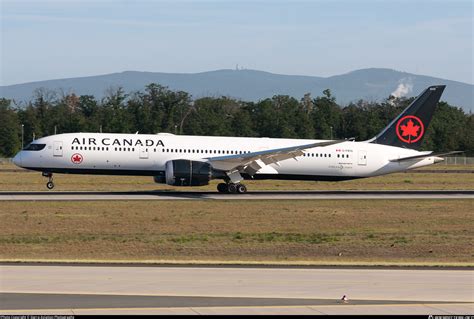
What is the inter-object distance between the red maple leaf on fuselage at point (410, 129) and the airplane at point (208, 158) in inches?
55.3

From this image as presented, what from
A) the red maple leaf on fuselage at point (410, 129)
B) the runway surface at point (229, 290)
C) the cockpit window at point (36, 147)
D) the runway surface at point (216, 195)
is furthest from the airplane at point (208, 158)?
the runway surface at point (229, 290)

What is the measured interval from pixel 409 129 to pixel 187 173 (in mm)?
16181

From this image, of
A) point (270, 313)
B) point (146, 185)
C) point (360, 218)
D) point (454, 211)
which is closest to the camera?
point (270, 313)

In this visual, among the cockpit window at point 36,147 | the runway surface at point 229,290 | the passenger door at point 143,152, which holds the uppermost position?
the cockpit window at point 36,147

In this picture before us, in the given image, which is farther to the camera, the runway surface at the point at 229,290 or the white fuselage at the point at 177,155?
the white fuselage at the point at 177,155

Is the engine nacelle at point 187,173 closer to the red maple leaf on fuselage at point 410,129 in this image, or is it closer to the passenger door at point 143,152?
the passenger door at point 143,152

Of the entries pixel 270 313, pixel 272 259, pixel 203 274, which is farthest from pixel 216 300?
pixel 272 259

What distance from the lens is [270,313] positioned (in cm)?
1769

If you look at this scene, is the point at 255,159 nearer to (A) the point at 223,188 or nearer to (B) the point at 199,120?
(A) the point at 223,188

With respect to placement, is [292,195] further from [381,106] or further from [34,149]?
[381,106]

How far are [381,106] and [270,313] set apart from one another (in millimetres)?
133968

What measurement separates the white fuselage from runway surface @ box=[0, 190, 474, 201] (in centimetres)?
137

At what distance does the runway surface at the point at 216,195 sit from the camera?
4934cm

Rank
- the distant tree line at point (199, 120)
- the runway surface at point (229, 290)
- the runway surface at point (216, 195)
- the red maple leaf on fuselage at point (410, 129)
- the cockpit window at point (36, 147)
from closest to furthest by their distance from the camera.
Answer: the runway surface at point (229, 290) → the runway surface at point (216, 195) → the cockpit window at point (36, 147) → the red maple leaf on fuselage at point (410, 129) → the distant tree line at point (199, 120)
